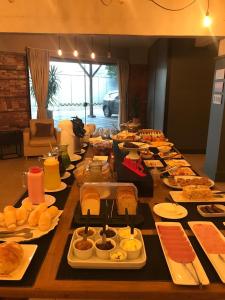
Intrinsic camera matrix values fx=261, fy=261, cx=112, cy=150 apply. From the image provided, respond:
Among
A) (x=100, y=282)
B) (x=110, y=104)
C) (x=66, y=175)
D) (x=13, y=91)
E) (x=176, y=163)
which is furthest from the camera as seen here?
(x=110, y=104)

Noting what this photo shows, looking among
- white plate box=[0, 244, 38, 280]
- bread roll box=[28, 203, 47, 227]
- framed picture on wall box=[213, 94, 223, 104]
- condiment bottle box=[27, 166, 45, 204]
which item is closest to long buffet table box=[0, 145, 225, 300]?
white plate box=[0, 244, 38, 280]

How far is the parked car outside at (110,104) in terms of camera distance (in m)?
8.65

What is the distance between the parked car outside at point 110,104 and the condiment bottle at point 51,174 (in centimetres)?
717

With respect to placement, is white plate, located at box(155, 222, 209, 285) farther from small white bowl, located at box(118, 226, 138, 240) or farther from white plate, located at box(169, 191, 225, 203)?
white plate, located at box(169, 191, 225, 203)

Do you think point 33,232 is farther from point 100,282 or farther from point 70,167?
point 70,167

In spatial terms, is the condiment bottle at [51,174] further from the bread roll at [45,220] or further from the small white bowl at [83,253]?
the small white bowl at [83,253]

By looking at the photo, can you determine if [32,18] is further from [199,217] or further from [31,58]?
[199,217]

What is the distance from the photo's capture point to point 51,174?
5.05 ft

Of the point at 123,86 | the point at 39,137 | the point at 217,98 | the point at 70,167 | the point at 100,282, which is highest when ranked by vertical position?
the point at 123,86

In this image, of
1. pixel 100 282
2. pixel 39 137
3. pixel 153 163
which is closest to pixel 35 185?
pixel 100 282

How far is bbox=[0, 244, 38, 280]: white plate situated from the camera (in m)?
0.87

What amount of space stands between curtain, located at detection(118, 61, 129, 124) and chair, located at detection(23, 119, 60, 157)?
2970 mm

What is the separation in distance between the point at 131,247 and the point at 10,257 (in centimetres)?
43

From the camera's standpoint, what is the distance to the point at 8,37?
5219 millimetres
